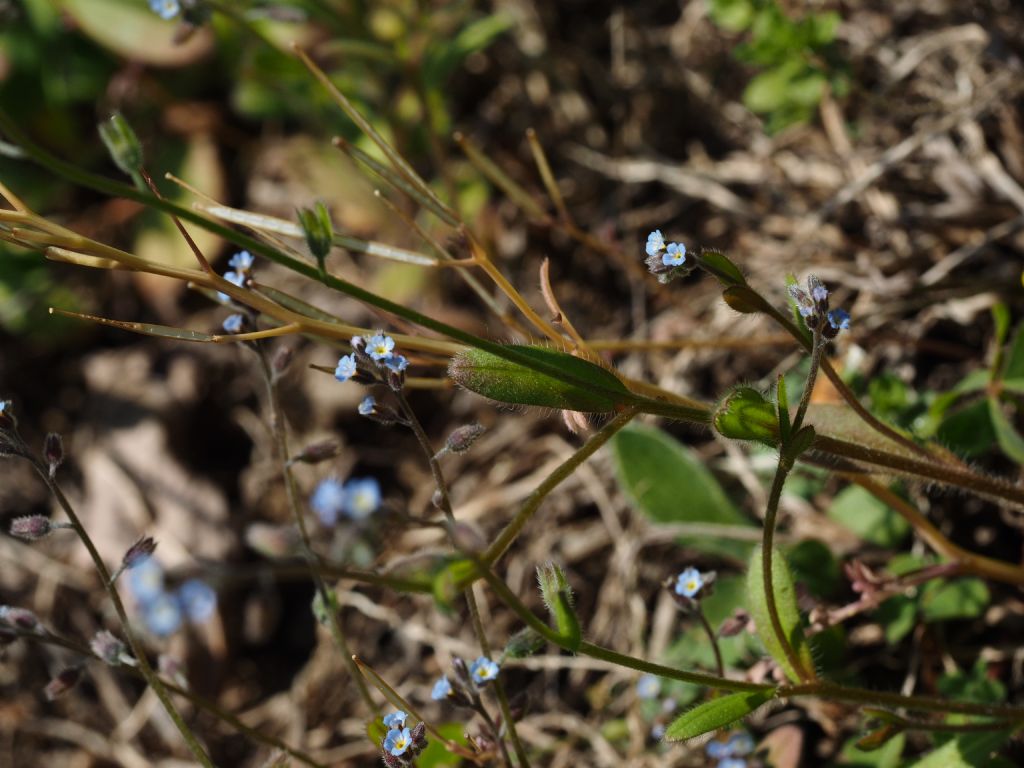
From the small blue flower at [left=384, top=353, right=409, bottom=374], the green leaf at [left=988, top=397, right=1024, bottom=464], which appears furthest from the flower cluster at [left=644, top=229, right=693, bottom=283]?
the green leaf at [left=988, top=397, right=1024, bottom=464]

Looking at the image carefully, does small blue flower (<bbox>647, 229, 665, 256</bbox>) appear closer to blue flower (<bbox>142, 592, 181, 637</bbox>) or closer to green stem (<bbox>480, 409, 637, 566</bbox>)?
green stem (<bbox>480, 409, 637, 566</bbox>)

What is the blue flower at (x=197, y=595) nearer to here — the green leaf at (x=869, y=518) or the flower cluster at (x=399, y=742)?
the flower cluster at (x=399, y=742)

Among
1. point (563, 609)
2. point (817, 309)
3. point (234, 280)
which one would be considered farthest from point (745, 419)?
point (234, 280)

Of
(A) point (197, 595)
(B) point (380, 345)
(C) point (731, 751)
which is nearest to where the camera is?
(B) point (380, 345)

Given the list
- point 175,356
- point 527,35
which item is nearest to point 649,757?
point 175,356

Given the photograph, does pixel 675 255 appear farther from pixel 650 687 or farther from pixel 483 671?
pixel 650 687

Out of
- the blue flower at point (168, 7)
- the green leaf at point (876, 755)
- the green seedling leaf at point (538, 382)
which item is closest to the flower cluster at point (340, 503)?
the green seedling leaf at point (538, 382)
